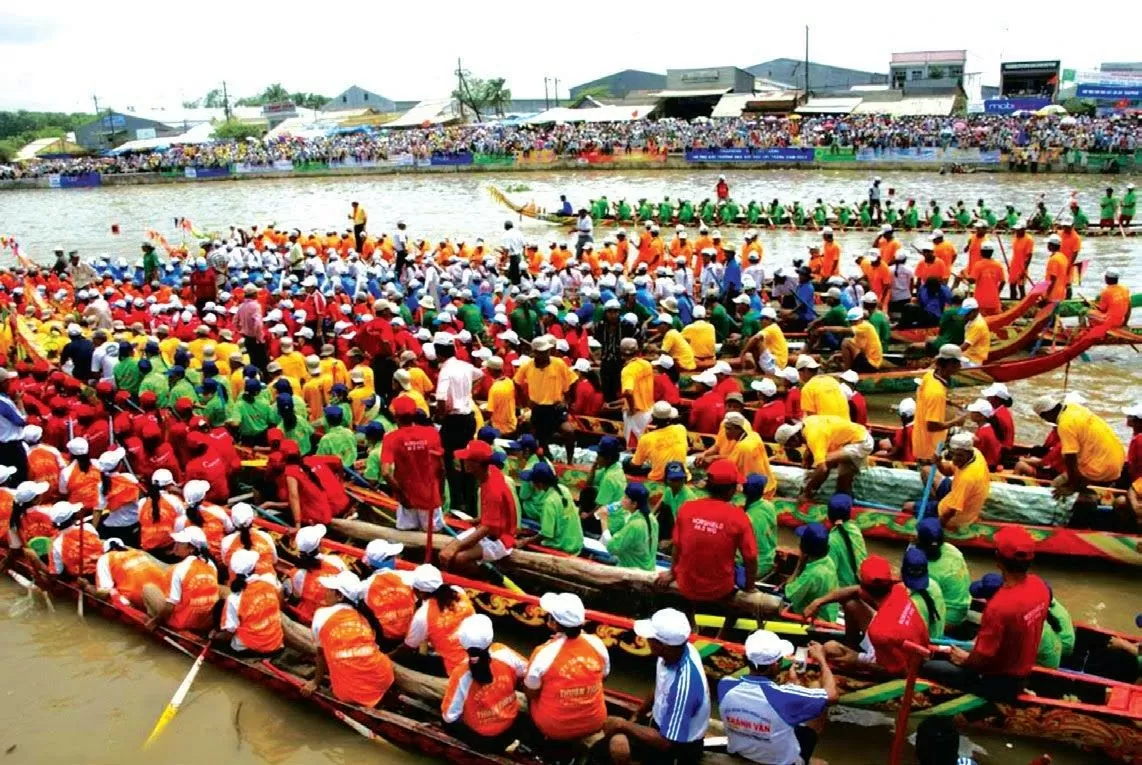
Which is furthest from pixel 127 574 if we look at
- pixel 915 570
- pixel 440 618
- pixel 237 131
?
pixel 237 131

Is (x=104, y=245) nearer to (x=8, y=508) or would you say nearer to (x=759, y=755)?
(x=8, y=508)

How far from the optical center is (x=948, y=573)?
5723 millimetres

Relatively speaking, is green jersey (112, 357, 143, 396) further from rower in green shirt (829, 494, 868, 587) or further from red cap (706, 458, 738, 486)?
rower in green shirt (829, 494, 868, 587)

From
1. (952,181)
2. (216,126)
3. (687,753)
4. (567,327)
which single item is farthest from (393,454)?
(216,126)

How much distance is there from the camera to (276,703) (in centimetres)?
665

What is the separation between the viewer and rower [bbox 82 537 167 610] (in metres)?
7.13

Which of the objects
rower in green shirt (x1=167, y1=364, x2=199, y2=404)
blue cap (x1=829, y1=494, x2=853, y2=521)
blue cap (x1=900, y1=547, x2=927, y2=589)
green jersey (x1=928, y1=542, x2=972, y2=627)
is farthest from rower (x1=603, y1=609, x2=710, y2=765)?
rower in green shirt (x1=167, y1=364, x2=199, y2=404)

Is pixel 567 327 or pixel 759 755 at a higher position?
pixel 567 327

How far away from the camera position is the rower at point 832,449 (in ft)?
24.9

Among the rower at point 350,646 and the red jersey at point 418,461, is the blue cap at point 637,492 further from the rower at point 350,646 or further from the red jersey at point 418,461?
the rower at point 350,646

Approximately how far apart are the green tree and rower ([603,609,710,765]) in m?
85.8

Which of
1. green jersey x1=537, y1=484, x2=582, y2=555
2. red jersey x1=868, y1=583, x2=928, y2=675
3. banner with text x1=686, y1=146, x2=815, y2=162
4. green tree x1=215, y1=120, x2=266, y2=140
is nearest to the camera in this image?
red jersey x1=868, y1=583, x2=928, y2=675

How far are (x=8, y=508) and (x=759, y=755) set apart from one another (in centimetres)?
696

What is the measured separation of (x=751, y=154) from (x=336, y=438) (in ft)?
117
